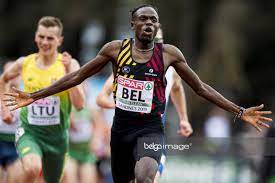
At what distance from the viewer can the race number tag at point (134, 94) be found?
10289 mm

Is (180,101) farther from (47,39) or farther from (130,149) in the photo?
(130,149)

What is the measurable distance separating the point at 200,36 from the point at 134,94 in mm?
24306

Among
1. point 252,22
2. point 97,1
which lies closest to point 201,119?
point 252,22

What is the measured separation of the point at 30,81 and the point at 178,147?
77.3 inches


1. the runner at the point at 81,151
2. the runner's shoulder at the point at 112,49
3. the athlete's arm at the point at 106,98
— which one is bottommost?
the runner at the point at 81,151

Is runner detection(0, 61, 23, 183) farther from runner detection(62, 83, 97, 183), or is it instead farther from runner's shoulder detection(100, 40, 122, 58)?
runner's shoulder detection(100, 40, 122, 58)

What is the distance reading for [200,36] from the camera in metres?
34.5

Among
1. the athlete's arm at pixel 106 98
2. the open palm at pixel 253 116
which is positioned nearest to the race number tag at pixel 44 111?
the athlete's arm at pixel 106 98

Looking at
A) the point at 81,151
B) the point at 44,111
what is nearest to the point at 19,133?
the point at 44,111

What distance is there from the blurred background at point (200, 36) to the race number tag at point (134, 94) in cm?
1187

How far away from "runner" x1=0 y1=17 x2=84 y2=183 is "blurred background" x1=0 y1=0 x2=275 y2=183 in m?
9.86

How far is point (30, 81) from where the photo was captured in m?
12.4

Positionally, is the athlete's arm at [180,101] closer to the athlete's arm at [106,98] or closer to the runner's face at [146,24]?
the athlete's arm at [106,98]

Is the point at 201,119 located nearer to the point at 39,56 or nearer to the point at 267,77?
the point at 267,77
